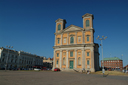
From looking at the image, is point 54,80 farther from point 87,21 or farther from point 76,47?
point 87,21

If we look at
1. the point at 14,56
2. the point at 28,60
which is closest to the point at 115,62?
the point at 28,60

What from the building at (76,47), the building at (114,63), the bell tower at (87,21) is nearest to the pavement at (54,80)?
the building at (76,47)

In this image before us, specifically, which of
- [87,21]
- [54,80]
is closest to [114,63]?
[87,21]

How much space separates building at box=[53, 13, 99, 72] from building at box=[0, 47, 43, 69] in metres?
29.8

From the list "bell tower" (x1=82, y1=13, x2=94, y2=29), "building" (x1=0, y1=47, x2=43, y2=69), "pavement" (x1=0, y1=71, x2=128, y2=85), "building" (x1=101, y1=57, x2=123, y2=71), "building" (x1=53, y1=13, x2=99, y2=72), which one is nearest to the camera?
"pavement" (x1=0, y1=71, x2=128, y2=85)

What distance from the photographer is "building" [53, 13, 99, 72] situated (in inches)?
1682

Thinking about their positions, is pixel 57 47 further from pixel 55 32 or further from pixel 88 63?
pixel 88 63

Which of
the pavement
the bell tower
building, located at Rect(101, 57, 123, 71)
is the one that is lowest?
building, located at Rect(101, 57, 123, 71)

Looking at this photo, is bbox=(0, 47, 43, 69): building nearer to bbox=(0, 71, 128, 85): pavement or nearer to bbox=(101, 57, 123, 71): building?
bbox=(0, 71, 128, 85): pavement

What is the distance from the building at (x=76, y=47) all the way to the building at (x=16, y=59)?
29794mm

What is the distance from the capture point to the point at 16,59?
2749 inches

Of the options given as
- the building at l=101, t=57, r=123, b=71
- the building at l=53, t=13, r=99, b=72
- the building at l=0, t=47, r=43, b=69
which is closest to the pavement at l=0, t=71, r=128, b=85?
the building at l=53, t=13, r=99, b=72

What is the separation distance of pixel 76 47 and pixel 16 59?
144ft

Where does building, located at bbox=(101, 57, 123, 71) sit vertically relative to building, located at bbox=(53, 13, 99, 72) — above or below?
below
